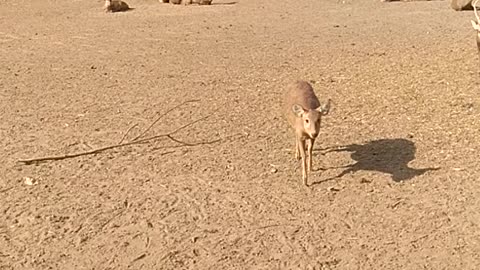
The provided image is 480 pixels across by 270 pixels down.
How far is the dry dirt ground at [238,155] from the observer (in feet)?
17.2

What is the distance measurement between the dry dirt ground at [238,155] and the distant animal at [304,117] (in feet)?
0.56

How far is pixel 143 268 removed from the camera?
4.95 m

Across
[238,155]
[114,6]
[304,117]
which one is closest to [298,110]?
[304,117]

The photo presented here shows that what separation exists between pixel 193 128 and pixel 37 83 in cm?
295

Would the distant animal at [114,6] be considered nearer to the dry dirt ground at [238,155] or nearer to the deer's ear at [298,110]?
the dry dirt ground at [238,155]

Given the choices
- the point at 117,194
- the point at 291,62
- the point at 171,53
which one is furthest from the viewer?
the point at 171,53

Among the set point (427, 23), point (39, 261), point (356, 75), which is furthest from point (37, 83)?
point (427, 23)

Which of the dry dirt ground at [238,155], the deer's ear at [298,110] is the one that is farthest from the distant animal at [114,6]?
the deer's ear at [298,110]

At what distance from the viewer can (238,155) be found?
23.0ft

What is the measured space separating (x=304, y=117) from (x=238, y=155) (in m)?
0.98

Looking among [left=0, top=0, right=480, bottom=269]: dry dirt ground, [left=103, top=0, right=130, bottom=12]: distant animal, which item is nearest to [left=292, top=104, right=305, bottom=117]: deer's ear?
[left=0, top=0, right=480, bottom=269]: dry dirt ground

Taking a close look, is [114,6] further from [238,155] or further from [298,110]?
[298,110]

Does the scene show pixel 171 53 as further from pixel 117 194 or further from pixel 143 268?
pixel 143 268

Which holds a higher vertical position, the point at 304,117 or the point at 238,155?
the point at 304,117
